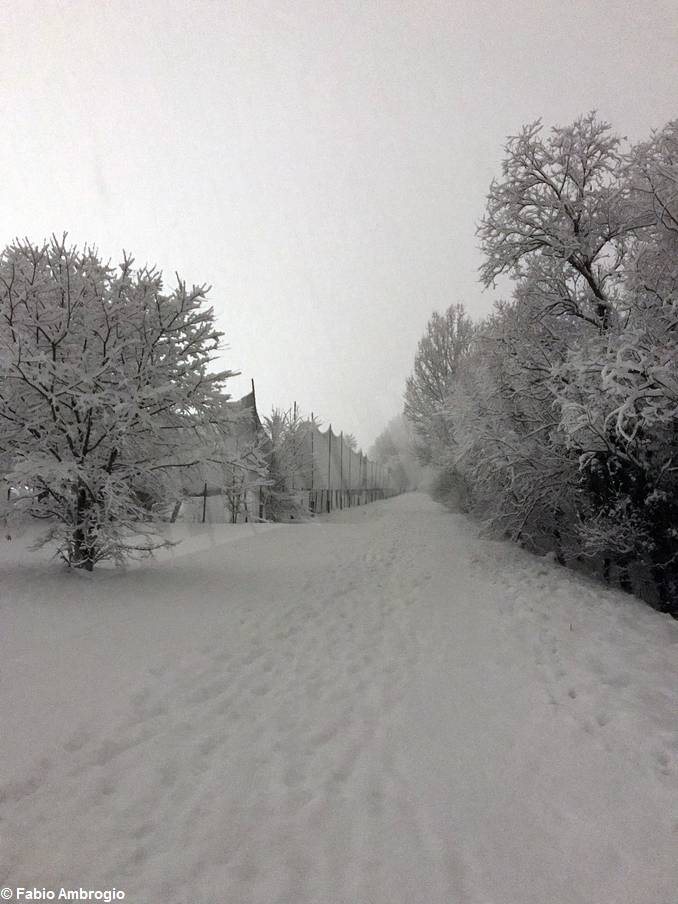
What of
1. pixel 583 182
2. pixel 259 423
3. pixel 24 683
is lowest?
pixel 24 683

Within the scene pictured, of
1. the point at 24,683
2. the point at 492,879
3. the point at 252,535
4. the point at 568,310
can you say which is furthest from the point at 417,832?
the point at 252,535

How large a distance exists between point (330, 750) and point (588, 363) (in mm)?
5032

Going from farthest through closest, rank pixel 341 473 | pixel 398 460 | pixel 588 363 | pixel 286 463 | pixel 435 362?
pixel 398 460 → pixel 341 473 → pixel 435 362 → pixel 286 463 → pixel 588 363

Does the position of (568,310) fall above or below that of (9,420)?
above

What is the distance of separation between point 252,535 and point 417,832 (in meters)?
10.8

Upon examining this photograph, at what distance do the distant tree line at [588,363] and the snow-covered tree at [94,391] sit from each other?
5.02 metres

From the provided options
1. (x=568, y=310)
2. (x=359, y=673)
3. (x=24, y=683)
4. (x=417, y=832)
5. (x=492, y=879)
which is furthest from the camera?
(x=568, y=310)

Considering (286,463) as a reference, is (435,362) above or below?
above

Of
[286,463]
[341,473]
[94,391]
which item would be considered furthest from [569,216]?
[341,473]

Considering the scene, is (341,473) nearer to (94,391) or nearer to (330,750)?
(94,391)

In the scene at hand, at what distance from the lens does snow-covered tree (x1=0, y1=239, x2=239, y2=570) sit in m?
5.43

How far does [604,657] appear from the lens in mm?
4277

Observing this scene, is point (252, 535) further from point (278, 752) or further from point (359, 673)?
point (278, 752)

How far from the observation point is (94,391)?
5742 millimetres
